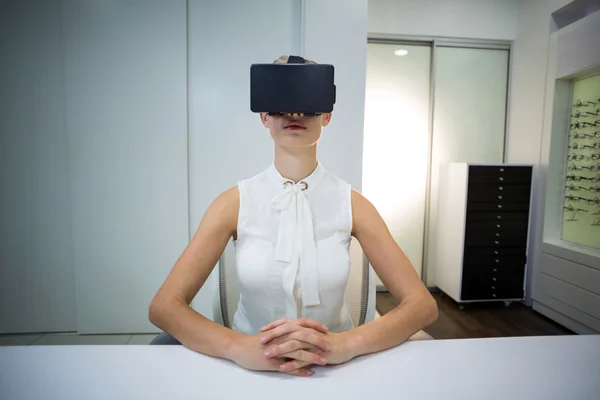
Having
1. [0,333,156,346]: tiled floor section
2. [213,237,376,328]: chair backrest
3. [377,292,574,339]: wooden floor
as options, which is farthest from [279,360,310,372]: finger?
[377,292,574,339]: wooden floor

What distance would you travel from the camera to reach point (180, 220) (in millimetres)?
A: 2330

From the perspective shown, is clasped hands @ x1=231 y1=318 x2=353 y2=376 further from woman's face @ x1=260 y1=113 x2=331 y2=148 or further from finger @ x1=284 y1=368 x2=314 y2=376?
woman's face @ x1=260 y1=113 x2=331 y2=148

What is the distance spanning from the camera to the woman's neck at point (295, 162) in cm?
85

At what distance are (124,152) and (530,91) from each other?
3.49m

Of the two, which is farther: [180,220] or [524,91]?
[524,91]

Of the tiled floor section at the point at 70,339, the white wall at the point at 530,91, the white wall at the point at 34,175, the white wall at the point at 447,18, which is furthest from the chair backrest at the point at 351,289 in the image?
the white wall at the point at 447,18

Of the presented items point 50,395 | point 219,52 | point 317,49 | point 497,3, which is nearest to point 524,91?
point 497,3

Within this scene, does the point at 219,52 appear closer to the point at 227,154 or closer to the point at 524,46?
the point at 227,154

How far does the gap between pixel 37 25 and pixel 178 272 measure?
238 centimetres

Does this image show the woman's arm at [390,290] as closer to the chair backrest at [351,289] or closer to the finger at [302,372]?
the finger at [302,372]

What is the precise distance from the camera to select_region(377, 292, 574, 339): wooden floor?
8.72ft

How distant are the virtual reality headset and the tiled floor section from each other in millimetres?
2212

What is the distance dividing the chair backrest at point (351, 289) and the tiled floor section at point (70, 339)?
4.97ft

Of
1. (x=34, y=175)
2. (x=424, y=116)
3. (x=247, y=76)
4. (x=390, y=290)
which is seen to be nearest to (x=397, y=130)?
(x=424, y=116)
